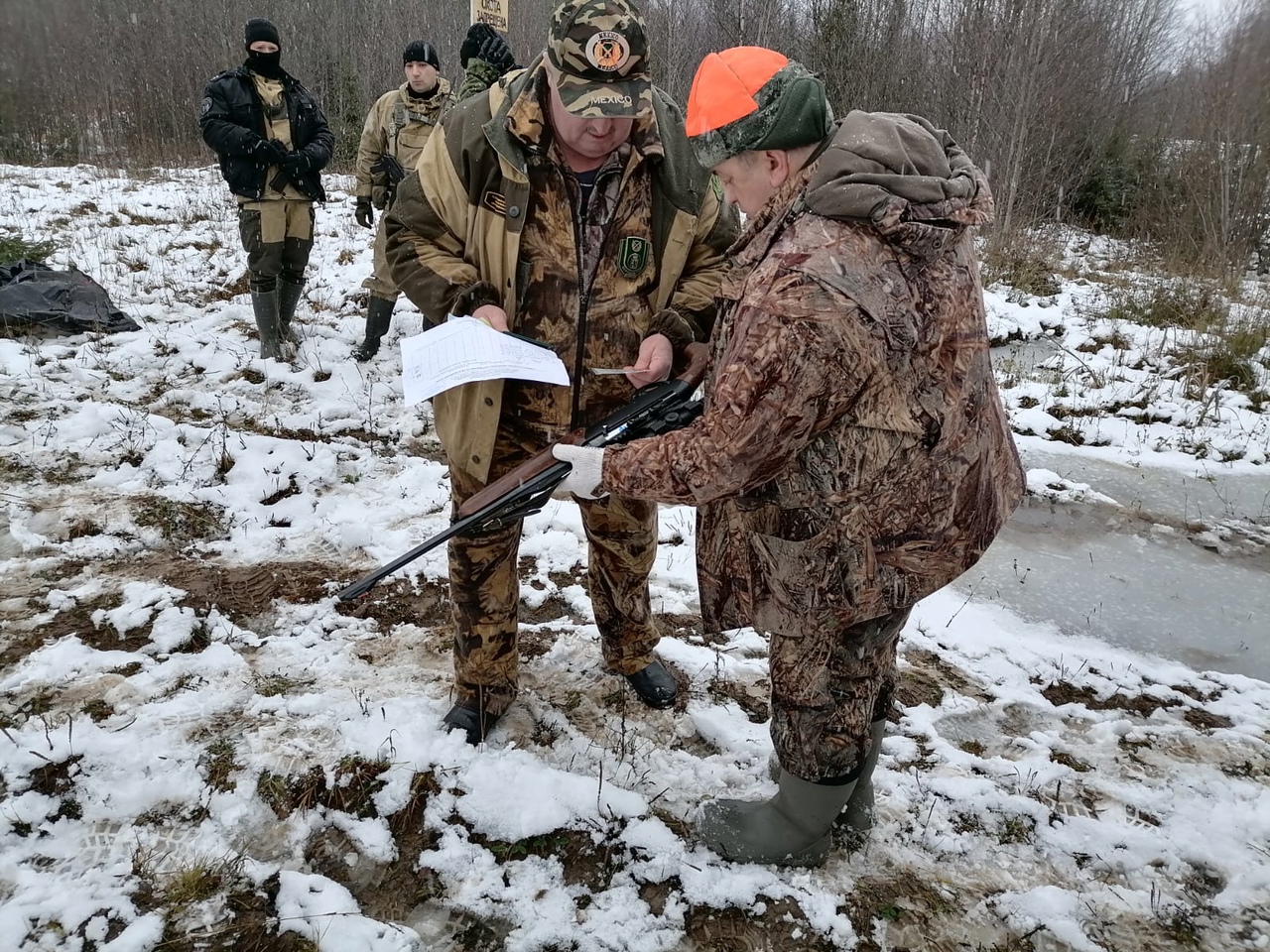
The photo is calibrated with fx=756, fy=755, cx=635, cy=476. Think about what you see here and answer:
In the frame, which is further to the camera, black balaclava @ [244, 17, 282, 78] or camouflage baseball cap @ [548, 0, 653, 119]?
black balaclava @ [244, 17, 282, 78]

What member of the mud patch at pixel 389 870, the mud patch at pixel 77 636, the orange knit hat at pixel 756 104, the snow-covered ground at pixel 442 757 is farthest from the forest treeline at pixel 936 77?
the mud patch at pixel 77 636

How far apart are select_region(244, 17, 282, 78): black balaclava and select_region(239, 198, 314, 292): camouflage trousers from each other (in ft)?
3.25

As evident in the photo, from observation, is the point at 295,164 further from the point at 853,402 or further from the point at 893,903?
the point at 893,903

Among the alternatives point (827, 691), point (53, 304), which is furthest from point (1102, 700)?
point (53, 304)

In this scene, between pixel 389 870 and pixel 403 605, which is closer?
pixel 389 870

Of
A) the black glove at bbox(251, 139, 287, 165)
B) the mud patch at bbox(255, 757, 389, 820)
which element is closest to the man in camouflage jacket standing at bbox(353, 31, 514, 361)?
the black glove at bbox(251, 139, 287, 165)

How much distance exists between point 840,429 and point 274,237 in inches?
221

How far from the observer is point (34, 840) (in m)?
2.12

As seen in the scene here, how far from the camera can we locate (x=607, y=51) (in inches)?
80.4

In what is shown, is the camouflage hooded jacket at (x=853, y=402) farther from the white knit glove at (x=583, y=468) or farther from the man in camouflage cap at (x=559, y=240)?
the man in camouflage cap at (x=559, y=240)

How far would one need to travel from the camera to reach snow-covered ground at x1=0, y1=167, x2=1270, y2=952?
207cm

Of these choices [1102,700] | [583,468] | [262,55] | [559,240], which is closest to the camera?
[583,468]

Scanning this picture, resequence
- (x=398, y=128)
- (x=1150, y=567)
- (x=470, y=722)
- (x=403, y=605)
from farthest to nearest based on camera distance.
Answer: (x=398, y=128) → (x=1150, y=567) → (x=403, y=605) → (x=470, y=722)

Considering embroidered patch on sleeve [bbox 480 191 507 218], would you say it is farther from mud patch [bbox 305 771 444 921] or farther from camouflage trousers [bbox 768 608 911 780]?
mud patch [bbox 305 771 444 921]
